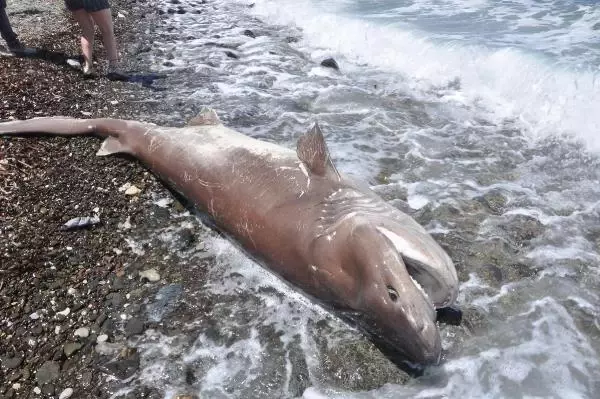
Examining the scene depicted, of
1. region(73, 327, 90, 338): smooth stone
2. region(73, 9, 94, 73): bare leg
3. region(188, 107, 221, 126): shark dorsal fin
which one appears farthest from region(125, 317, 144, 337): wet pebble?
region(73, 9, 94, 73): bare leg

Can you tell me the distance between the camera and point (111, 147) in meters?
5.97

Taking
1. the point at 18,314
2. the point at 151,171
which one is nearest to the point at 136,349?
the point at 18,314

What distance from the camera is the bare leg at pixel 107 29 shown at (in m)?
8.02

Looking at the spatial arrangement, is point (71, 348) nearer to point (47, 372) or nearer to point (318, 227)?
point (47, 372)

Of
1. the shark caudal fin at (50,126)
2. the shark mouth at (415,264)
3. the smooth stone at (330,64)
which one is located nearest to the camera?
the shark mouth at (415,264)

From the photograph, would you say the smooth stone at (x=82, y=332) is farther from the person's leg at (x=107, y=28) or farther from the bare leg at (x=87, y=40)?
the bare leg at (x=87, y=40)

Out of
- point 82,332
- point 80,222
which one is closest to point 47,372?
point 82,332

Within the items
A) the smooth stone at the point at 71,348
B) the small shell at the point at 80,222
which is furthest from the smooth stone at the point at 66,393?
the small shell at the point at 80,222

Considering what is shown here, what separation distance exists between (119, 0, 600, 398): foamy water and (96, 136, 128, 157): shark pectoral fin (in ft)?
4.11

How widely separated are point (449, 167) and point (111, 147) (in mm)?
4262

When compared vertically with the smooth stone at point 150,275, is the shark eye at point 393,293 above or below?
above

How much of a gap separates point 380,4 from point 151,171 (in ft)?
37.4

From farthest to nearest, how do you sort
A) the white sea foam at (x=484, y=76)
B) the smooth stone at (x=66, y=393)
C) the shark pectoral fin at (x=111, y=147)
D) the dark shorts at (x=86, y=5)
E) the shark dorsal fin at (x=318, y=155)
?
the dark shorts at (x=86, y=5) → the white sea foam at (x=484, y=76) → the shark pectoral fin at (x=111, y=147) → the shark dorsal fin at (x=318, y=155) → the smooth stone at (x=66, y=393)

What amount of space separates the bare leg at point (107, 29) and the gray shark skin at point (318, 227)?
11.5 ft
